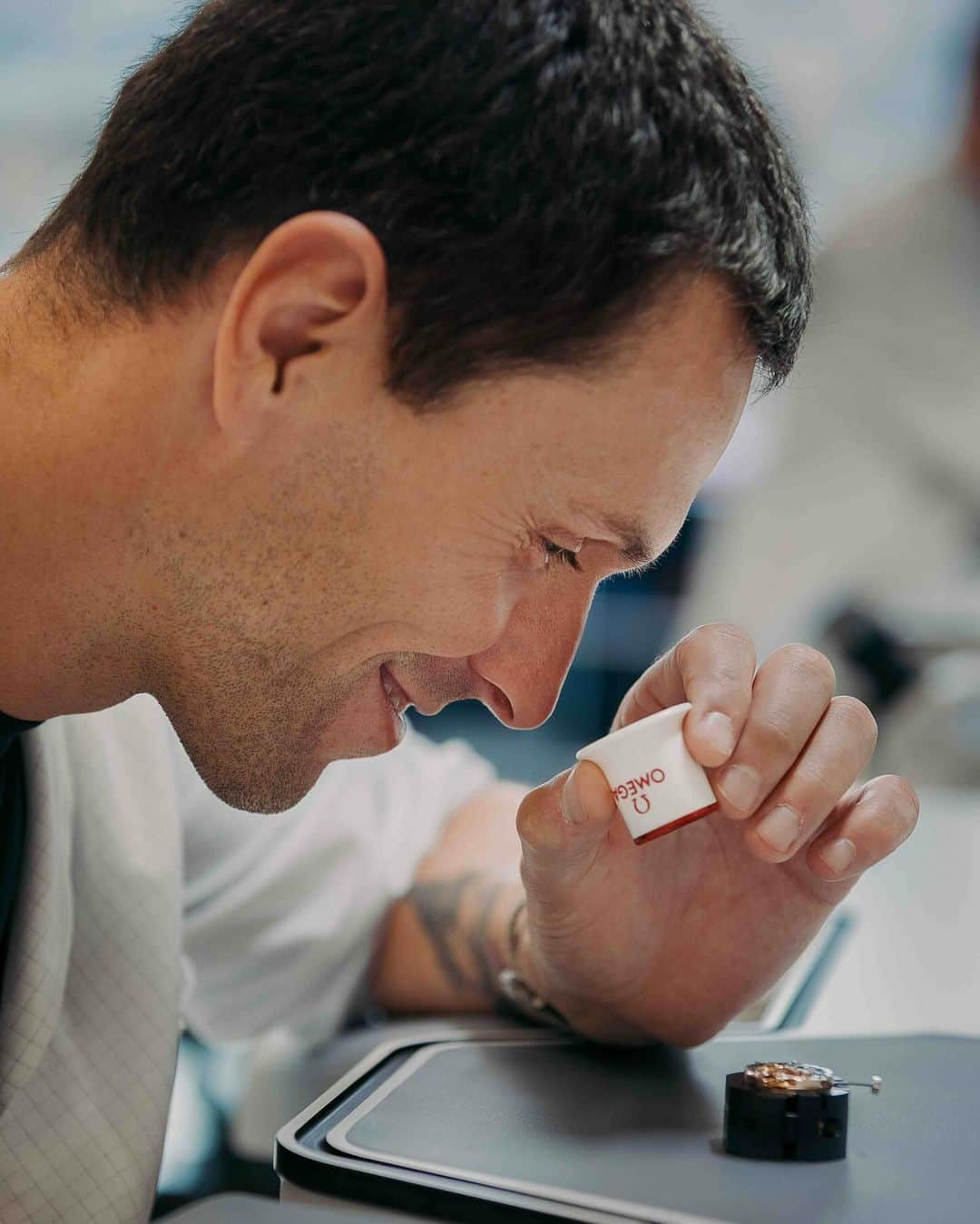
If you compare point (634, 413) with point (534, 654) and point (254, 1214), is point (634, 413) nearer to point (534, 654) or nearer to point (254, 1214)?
point (534, 654)

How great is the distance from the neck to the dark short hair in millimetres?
72

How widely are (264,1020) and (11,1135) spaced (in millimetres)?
350

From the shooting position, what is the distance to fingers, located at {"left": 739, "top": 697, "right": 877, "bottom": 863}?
0.84 m

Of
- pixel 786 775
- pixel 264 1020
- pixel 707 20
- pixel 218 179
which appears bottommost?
pixel 264 1020

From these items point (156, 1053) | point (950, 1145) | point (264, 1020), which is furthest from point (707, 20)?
point (264, 1020)

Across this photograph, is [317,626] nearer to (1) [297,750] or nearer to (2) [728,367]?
(1) [297,750]

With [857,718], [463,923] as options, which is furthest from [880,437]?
[857,718]

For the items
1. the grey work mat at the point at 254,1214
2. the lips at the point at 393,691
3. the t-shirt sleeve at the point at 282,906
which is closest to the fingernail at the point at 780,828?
the lips at the point at 393,691

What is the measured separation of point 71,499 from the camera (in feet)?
A: 2.84

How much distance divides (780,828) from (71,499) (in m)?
0.45

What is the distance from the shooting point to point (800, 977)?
42.9 inches

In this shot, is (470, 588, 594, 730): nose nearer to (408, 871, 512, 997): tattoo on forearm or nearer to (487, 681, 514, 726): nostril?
(487, 681, 514, 726): nostril

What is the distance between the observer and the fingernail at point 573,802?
801 mm

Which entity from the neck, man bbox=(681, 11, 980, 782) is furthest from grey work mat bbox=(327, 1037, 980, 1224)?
man bbox=(681, 11, 980, 782)
